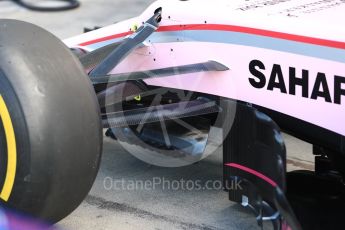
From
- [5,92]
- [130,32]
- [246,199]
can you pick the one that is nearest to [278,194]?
[246,199]

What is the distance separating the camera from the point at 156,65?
3.25 meters

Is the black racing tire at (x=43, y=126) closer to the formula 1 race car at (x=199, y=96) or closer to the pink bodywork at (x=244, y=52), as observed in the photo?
the formula 1 race car at (x=199, y=96)

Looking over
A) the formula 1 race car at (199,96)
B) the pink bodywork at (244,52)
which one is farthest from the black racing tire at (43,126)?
the pink bodywork at (244,52)

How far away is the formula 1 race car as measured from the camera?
7.98ft

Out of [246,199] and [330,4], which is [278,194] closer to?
[246,199]

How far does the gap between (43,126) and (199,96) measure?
37.3 inches

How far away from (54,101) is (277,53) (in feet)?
3.10

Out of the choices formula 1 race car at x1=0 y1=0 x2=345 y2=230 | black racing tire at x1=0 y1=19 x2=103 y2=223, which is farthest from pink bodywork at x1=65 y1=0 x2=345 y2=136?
black racing tire at x1=0 y1=19 x2=103 y2=223

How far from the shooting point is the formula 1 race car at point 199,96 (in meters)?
2.43

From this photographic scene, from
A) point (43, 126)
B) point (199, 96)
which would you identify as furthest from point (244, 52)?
point (43, 126)

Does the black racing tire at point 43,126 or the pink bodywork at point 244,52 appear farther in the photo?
the pink bodywork at point 244,52

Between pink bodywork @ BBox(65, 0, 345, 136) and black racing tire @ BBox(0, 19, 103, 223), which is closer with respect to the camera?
black racing tire @ BBox(0, 19, 103, 223)

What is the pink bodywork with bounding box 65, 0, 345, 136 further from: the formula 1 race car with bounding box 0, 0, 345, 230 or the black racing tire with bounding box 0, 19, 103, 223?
the black racing tire with bounding box 0, 19, 103, 223

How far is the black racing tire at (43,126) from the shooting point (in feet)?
7.87
